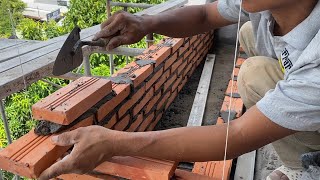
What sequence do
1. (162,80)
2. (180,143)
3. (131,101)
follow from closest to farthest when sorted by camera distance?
(180,143) → (131,101) → (162,80)

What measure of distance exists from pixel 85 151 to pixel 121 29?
90cm

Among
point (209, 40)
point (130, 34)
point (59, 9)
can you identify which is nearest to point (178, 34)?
point (130, 34)

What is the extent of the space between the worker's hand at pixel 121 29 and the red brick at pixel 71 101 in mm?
253

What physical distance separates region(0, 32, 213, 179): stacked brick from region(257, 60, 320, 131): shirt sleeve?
47 centimetres

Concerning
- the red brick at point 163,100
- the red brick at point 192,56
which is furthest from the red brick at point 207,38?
the red brick at point 163,100

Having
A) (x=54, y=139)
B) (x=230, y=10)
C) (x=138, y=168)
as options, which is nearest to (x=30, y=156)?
(x=54, y=139)

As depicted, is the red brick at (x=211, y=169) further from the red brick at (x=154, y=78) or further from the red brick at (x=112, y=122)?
the red brick at (x=154, y=78)

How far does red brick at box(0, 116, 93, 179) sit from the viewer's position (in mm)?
1222

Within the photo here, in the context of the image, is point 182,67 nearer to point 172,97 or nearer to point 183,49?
point 183,49

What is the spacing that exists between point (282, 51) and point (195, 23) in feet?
2.34

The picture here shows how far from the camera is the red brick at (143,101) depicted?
2.14 m

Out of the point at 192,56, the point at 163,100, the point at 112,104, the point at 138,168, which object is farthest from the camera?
the point at 192,56

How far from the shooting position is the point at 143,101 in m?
2.24

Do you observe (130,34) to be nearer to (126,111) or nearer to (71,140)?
(126,111)
